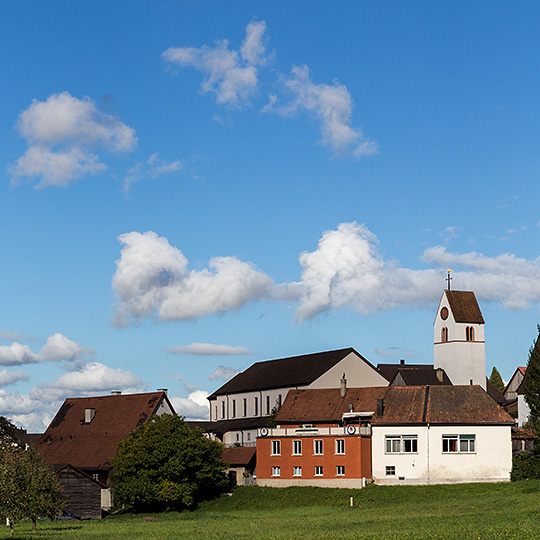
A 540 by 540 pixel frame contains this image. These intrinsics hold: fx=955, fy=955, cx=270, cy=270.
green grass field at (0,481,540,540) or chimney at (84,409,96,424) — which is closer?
green grass field at (0,481,540,540)

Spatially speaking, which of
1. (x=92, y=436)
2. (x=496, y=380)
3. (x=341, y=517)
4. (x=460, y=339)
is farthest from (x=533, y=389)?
(x=496, y=380)

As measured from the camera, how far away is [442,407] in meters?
78.9

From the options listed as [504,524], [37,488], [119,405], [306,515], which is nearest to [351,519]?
[306,515]

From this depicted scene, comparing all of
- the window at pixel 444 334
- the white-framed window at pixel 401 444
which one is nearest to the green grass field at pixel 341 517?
the white-framed window at pixel 401 444

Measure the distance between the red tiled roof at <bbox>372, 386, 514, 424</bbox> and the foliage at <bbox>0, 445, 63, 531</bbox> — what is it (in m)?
27.6

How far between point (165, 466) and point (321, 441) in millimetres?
13253

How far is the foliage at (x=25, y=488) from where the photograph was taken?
58.4m

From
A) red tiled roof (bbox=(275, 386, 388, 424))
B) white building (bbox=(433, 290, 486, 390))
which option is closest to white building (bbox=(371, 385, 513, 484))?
red tiled roof (bbox=(275, 386, 388, 424))

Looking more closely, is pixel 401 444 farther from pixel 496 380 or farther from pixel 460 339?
pixel 496 380

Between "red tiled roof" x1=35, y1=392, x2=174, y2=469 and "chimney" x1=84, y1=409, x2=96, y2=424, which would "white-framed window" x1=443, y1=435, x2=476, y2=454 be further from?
"chimney" x1=84, y1=409, x2=96, y2=424

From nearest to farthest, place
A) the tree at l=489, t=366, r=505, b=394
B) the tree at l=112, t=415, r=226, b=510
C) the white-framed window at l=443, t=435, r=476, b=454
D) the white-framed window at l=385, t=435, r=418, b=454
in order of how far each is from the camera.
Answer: the tree at l=112, t=415, r=226, b=510, the white-framed window at l=443, t=435, r=476, b=454, the white-framed window at l=385, t=435, r=418, b=454, the tree at l=489, t=366, r=505, b=394

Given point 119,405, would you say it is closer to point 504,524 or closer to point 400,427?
point 400,427

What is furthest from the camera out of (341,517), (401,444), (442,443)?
(401,444)

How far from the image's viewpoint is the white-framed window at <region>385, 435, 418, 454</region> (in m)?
77.3
